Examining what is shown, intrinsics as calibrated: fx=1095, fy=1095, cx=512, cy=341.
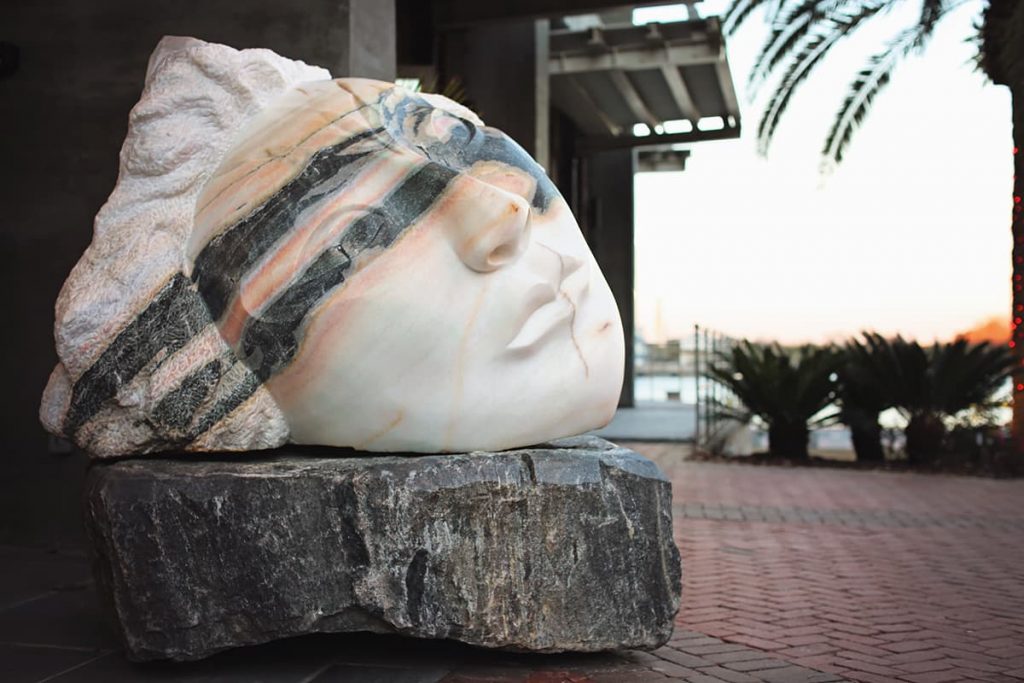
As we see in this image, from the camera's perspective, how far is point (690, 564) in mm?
5184

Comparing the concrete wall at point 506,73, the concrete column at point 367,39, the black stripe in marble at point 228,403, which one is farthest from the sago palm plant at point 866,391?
the black stripe in marble at point 228,403

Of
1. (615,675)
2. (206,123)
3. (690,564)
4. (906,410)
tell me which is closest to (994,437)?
(906,410)

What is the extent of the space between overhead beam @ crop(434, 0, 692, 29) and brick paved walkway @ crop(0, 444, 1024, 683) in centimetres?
387

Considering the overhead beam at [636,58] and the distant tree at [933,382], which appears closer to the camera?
the distant tree at [933,382]

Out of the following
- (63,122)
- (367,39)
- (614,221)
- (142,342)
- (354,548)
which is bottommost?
(354,548)

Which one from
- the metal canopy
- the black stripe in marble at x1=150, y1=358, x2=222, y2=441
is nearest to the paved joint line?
the black stripe in marble at x1=150, y1=358, x2=222, y2=441

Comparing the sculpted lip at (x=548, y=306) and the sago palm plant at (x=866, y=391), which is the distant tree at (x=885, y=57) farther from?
the sculpted lip at (x=548, y=306)

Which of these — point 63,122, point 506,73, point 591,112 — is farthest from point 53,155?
point 591,112

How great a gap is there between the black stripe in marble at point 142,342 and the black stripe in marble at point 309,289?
19 centimetres

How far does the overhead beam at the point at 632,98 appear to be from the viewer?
12.3 metres

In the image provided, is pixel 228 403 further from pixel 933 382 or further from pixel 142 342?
pixel 933 382

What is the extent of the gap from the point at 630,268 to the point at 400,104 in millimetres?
11900

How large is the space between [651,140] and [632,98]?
134cm

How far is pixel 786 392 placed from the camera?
10.2m
